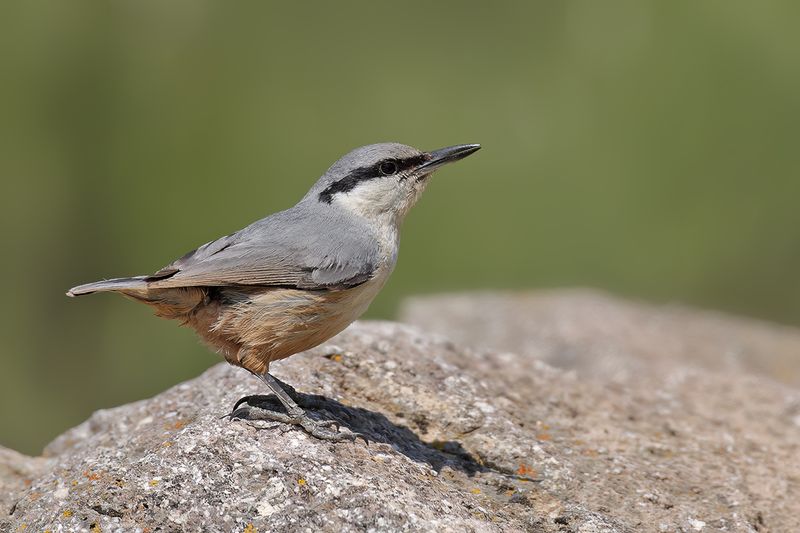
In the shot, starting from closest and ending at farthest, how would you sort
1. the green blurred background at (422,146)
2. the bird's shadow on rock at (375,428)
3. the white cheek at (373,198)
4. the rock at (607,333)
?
the bird's shadow on rock at (375,428), the white cheek at (373,198), the rock at (607,333), the green blurred background at (422,146)

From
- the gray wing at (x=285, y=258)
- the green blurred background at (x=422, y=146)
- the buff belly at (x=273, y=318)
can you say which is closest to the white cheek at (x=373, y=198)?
the gray wing at (x=285, y=258)

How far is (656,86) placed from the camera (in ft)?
41.2

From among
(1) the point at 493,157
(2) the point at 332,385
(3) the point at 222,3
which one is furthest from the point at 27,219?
(2) the point at 332,385

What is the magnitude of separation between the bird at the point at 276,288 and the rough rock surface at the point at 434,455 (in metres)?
0.36

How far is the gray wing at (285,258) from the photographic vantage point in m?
4.65

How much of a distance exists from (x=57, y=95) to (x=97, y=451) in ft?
30.2

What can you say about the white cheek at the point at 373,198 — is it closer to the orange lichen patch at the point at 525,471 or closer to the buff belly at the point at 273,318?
the buff belly at the point at 273,318

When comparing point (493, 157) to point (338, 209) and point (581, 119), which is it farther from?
point (338, 209)

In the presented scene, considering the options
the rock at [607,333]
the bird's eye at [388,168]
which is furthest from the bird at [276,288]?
the rock at [607,333]

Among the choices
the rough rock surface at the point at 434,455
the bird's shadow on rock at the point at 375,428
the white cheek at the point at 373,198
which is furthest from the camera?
the white cheek at the point at 373,198

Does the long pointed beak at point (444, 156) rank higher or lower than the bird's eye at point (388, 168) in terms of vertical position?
higher

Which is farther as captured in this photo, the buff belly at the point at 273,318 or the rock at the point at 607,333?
the rock at the point at 607,333

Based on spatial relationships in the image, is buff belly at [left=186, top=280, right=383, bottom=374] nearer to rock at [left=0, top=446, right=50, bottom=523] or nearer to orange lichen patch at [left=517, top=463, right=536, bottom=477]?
orange lichen patch at [left=517, top=463, right=536, bottom=477]

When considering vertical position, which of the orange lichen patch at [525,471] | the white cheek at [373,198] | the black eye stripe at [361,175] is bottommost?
the orange lichen patch at [525,471]
